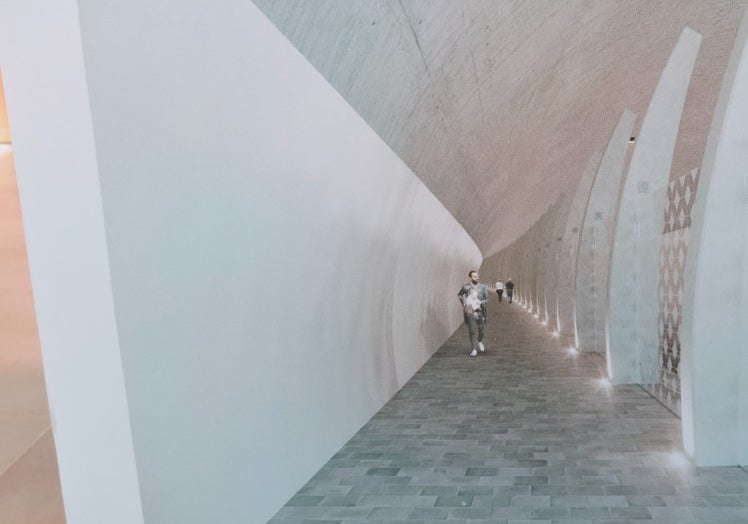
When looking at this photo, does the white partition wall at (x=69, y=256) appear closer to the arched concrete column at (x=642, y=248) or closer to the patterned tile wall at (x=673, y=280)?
the patterned tile wall at (x=673, y=280)

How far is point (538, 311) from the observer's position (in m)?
26.0

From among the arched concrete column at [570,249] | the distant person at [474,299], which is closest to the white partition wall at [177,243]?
the distant person at [474,299]

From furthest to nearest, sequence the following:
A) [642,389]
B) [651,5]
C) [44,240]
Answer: [642,389]
[651,5]
[44,240]

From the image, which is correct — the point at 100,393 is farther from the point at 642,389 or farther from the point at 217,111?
the point at 642,389

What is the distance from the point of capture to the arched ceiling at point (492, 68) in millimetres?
5781

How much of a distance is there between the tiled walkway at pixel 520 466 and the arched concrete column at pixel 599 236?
386 cm

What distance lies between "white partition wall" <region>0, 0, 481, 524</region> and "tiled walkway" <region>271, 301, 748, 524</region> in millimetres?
688

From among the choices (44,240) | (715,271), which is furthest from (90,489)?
(715,271)

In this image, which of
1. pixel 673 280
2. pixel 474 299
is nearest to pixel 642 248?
pixel 673 280

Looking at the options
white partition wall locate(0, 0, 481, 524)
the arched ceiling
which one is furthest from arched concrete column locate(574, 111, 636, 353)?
white partition wall locate(0, 0, 481, 524)

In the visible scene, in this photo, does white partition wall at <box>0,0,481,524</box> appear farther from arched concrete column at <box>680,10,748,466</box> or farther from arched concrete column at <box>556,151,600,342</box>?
arched concrete column at <box>556,151,600,342</box>

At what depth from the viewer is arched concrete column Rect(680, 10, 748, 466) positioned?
6297 millimetres

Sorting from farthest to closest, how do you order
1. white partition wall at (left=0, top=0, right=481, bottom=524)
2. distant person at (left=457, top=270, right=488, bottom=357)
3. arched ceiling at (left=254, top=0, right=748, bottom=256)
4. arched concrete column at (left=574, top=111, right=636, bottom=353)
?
distant person at (left=457, top=270, right=488, bottom=357) → arched concrete column at (left=574, top=111, right=636, bottom=353) → arched ceiling at (left=254, top=0, right=748, bottom=256) → white partition wall at (left=0, top=0, right=481, bottom=524)

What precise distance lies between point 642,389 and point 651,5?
530cm
